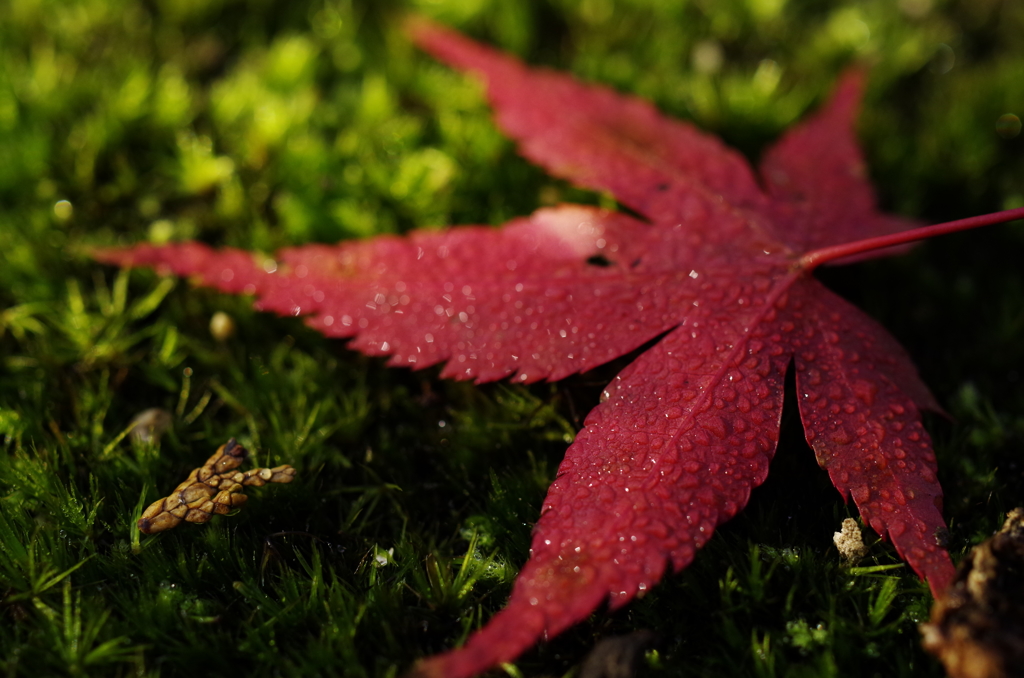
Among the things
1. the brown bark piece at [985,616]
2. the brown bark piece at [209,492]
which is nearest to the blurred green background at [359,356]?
the brown bark piece at [209,492]

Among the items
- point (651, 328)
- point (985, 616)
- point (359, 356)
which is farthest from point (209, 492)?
point (985, 616)

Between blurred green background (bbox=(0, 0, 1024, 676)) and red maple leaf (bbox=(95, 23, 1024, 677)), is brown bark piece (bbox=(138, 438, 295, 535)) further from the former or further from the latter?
red maple leaf (bbox=(95, 23, 1024, 677))

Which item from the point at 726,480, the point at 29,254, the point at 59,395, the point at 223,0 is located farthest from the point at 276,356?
the point at 223,0

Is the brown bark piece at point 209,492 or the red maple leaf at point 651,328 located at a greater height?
the red maple leaf at point 651,328

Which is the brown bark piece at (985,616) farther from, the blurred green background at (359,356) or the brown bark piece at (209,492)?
the brown bark piece at (209,492)

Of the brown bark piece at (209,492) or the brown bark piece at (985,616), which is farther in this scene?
the brown bark piece at (209,492)
